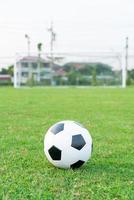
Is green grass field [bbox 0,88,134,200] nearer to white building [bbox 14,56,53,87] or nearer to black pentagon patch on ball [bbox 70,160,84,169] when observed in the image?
black pentagon patch on ball [bbox 70,160,84,169]

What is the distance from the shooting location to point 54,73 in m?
43.0

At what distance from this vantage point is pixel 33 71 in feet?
142

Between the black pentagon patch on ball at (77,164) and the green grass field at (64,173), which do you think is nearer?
the green grass field at (64,173)

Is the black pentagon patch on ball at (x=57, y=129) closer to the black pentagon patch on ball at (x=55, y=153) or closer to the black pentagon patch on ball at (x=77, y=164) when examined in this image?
A: the black pentagon patch on ball at (x=55, y=153)

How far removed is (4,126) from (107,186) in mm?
4529

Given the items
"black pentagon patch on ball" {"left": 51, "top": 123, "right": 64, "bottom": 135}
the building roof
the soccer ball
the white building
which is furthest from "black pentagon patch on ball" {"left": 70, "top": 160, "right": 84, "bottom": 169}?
the building roof

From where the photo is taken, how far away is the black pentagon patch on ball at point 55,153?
412 cm

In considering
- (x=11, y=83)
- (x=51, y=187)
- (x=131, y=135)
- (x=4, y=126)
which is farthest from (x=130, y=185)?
(x=11, y=83)

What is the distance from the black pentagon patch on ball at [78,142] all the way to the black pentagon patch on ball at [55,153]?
→ 145mm

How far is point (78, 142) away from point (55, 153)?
23cm

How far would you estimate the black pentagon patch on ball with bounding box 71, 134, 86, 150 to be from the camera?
13.6ft

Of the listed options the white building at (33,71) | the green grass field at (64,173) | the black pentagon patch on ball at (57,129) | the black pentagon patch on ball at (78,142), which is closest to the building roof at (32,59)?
the white building at (33,71)

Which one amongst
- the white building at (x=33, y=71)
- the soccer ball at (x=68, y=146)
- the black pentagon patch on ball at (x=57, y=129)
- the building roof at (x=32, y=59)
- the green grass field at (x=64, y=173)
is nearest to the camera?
the green grass field at (x=64, y=173)

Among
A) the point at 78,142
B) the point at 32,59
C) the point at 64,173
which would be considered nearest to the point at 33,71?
the point at 32,59
